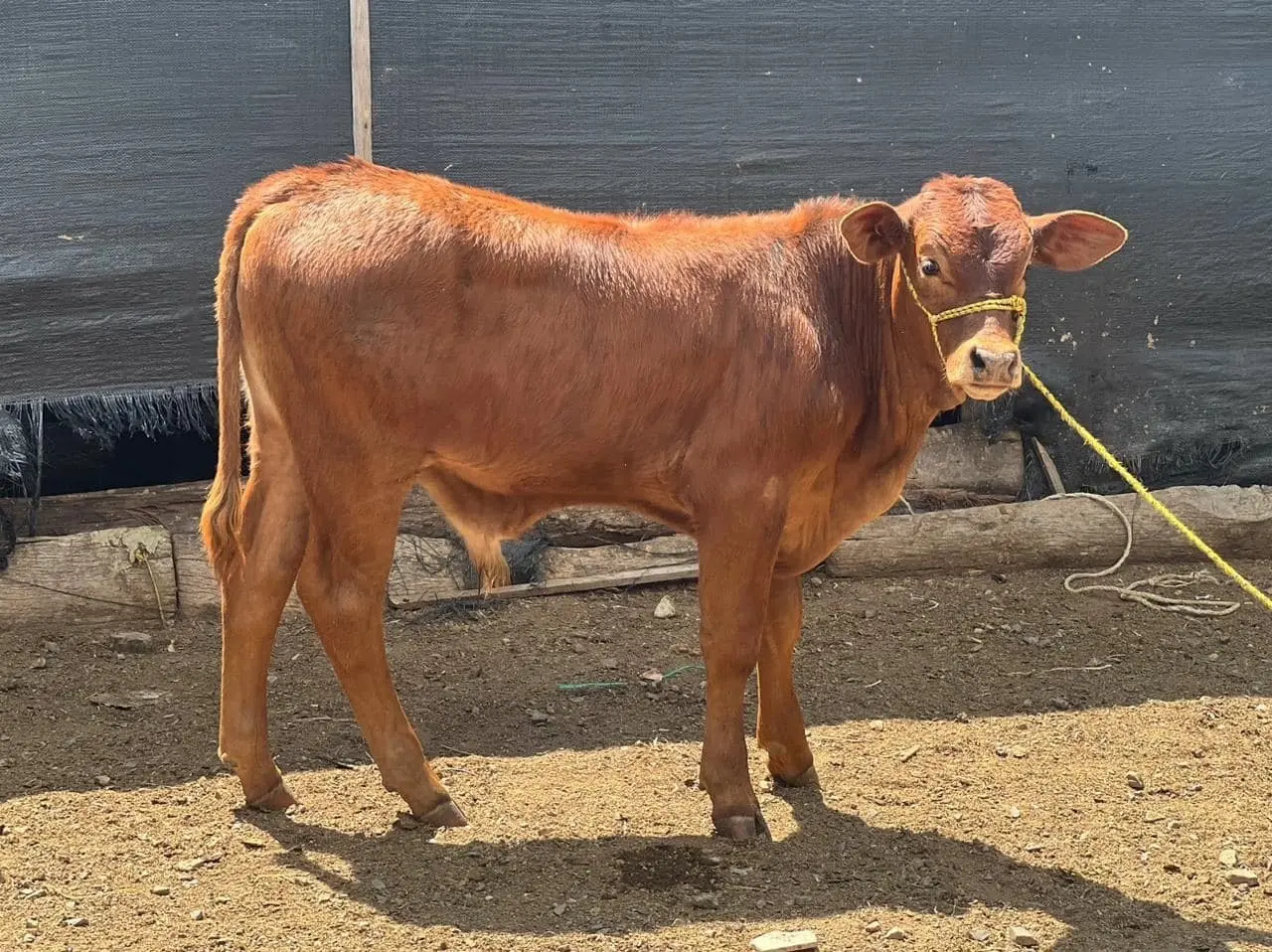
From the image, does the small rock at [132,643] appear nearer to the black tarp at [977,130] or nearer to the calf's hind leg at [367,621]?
the calf's hind leg at [367,621]

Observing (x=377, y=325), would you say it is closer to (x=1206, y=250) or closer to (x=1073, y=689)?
(x=1073, y=689)

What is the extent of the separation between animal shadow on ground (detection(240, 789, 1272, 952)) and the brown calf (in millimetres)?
243

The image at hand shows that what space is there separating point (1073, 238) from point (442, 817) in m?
3.03

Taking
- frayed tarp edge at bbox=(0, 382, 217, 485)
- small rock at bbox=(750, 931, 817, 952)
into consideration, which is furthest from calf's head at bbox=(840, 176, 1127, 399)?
frayed tarp edge at bbox=(0, 382, 217, 485)

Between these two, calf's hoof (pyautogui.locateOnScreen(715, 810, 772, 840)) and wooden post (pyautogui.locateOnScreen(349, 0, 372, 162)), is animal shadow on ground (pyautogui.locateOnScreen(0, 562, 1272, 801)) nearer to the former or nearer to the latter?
calf's hoof (pyautogui.locateOnScreen(715, 810, 772, 840))

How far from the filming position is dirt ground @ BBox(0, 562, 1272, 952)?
14.5 feet

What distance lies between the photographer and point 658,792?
5.39m

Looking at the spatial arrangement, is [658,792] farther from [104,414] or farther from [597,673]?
[104,414]

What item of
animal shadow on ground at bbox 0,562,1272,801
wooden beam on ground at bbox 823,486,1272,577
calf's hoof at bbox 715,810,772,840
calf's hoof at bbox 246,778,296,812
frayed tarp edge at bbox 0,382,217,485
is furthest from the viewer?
wooden beam on ground at bbox 823,486,1272,577

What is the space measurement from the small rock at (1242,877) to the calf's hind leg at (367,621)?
8.51ft

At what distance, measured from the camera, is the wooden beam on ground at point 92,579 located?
6.78 metres

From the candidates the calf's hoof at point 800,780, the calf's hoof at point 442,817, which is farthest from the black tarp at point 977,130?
the calf's hoof at point 442,817

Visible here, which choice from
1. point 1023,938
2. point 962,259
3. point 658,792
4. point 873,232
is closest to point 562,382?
point 873,232

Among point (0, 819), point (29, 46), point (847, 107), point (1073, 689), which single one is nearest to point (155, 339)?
point (29, 46)
